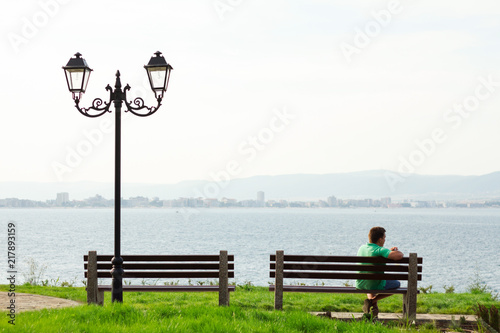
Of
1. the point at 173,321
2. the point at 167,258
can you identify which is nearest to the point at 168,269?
the point at 167,258

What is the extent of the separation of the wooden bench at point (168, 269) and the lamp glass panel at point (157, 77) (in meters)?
2.69

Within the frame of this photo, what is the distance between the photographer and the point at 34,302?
10.3 m

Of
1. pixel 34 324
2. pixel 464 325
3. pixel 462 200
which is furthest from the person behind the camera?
pixel 462 200

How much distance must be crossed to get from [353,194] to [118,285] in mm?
182897

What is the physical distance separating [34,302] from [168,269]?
3.17 m

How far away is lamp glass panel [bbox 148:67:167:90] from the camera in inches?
356

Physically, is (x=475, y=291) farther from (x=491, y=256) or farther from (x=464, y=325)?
(x=491, y=256)

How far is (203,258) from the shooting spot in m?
8.66

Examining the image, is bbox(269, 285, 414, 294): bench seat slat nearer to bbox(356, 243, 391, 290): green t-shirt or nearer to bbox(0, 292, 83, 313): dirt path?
bbox(356, 243, 391, 290): green t-shirt

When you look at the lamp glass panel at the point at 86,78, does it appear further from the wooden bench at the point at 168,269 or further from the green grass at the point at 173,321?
the green grass at the point at 173,321

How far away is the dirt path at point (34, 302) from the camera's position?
971 centimetres

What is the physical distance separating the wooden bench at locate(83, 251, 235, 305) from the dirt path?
133 centimetres

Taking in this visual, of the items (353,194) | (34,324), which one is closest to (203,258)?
(34,324)

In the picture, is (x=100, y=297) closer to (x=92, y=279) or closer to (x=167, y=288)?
(x=92, y=279)
